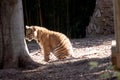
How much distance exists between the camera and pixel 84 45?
9.70m

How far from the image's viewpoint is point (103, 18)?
1141 centimetres

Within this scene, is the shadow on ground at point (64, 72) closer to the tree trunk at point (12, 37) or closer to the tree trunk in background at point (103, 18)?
the tree trunk at point (12, 37)

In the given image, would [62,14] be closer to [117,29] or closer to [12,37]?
[12,37]

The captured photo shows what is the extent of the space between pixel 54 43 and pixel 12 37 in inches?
81.0

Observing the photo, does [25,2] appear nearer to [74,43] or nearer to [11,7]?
[74,43]

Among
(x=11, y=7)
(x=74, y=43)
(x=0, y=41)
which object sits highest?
(x=11, y=7)

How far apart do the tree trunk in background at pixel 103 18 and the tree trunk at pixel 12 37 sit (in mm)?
5179

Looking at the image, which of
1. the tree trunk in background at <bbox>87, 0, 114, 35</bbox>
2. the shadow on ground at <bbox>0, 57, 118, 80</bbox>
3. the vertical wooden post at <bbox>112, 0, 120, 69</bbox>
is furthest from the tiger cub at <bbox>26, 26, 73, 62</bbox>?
the vertical wooden post at <bbox>112, 0, 120, 69</bbox>

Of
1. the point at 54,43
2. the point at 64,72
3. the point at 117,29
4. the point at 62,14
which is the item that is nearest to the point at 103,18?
the point at 62,14

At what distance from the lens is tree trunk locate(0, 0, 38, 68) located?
637cm

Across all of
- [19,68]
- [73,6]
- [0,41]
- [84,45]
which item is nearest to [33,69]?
[19,68]

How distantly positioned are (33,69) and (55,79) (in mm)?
1009

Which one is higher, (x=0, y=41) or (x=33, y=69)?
(x=0, y=41)

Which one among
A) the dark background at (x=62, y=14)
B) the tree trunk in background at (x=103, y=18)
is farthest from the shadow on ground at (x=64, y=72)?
the dark background at (x=62, y=14)
